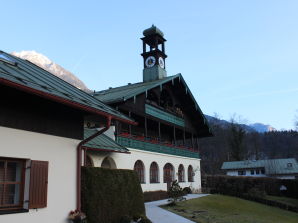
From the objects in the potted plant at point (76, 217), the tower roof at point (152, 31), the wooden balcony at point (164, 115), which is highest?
the tower roof at point (152, 31)

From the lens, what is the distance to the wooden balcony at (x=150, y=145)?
21936 millimetres

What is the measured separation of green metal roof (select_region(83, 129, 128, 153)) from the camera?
677 inches

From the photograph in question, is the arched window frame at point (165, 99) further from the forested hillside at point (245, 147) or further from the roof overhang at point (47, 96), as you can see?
the forested hillside at point (245, 147)

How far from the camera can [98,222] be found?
9914 mm

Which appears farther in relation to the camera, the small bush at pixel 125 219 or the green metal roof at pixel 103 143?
the green metal roof at pixel 103 143

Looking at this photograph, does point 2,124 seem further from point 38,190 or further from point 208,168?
point 208,168

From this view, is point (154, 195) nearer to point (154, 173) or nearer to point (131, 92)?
point (154, 173)

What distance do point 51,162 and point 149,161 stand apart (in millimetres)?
16374

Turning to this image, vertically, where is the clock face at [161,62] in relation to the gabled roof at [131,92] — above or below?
above

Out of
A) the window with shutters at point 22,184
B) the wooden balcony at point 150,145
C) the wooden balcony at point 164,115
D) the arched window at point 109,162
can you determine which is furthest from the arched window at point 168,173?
the window with shutters at point 22,184

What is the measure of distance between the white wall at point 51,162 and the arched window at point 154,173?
16.3 m

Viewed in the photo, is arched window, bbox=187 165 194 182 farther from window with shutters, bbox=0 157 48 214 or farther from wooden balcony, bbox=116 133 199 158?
window with shutters, bbox=0 157 48 214

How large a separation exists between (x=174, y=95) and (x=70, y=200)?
22962mm

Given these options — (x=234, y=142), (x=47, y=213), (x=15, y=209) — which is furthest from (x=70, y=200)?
(x=234, y=142)
